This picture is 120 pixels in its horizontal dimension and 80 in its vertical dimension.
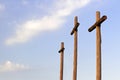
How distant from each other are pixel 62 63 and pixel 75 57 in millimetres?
3939

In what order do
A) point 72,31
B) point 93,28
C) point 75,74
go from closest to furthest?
point 93,28 < point 75,74 < point 72,31

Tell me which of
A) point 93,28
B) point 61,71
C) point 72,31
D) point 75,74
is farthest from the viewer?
point 61,71

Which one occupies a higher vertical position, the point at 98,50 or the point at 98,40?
the point at 98,40

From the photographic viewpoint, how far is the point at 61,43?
22.5 metres

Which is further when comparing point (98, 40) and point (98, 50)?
point (98, 40)

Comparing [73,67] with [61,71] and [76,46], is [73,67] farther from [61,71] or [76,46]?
[61,71]

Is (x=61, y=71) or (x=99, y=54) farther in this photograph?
(x=61, y=71)

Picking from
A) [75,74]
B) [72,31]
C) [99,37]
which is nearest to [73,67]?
[75,74]

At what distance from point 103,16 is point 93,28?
3.44 ft

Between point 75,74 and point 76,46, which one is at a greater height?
point 76,46

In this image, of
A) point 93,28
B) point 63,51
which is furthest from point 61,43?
point 93,28

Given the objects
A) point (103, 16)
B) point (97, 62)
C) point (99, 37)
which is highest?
point (103, 16)

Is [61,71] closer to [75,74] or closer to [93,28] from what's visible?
[75,74]

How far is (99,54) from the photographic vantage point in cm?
1513
